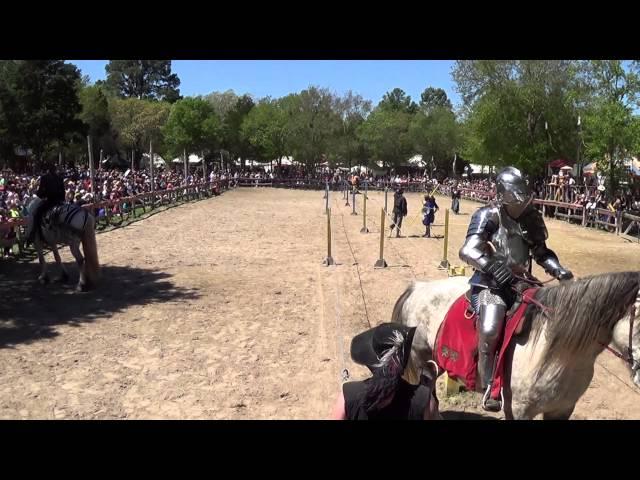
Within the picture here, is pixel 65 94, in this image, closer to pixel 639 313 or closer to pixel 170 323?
pixel 170 323

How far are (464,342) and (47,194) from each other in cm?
925

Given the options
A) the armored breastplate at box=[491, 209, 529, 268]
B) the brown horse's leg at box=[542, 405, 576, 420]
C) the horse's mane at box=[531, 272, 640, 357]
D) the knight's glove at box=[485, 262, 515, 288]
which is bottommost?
the brown horse's leg at box=[542, 405, 576, 420]

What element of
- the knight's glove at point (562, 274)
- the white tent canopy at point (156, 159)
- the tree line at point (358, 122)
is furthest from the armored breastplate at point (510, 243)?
the white tent canopy at point (156, 159)

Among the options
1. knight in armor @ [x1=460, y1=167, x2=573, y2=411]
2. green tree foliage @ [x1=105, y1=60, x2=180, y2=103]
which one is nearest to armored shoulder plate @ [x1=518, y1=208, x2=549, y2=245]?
knight in armor @ [x1=460, y1=167, x2=573, y2=411]

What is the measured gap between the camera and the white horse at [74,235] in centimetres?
1046

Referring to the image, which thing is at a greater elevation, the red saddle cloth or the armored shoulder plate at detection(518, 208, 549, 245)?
the armored shoulder plate at detection(518, 208, 549, 245)

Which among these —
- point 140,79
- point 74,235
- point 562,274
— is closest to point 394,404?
point 562,274

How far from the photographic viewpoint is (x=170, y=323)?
859 cm

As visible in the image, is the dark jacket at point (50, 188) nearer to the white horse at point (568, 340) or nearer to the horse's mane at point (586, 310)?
the white horse at point (568, 340)

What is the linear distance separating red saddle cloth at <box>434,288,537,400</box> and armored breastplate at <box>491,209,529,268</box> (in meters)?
0.28

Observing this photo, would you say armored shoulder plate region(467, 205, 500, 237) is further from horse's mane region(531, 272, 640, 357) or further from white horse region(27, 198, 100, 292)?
white horse region(27, 198, 100, 292)

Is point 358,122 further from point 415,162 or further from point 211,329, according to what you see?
point 211,329

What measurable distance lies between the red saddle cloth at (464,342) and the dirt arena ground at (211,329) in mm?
1201

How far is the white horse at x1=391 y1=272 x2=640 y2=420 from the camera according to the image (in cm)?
364
